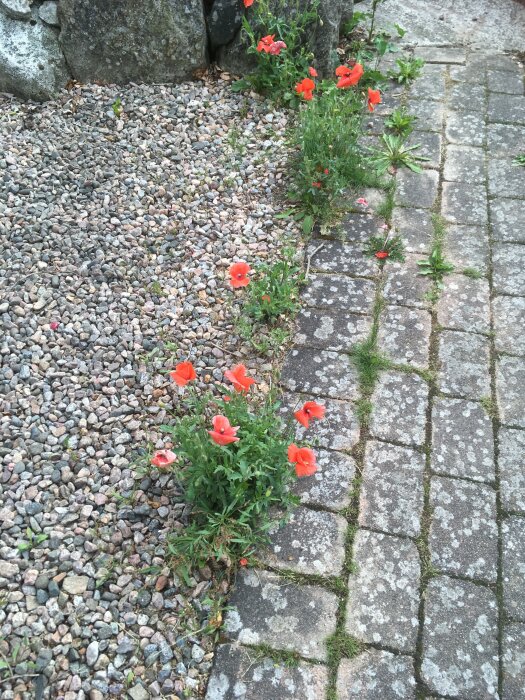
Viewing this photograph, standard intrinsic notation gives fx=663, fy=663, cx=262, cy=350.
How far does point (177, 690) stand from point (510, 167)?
10.5 feet

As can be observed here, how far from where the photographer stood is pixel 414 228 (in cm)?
341

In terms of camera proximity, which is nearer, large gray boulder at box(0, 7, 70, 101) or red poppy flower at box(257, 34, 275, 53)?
red poppy flower at box(257, 34, 275, 53)

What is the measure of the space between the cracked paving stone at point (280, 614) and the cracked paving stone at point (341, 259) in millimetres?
1570

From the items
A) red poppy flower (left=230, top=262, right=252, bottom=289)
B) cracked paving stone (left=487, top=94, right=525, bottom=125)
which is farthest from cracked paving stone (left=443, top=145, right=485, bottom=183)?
red poppy flower (left=230, top=262, right=252, bottom=289)

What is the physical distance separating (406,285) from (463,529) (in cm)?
127

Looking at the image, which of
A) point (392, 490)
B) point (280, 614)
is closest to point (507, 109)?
point (392, 490)

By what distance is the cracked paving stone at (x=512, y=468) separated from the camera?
7.64 ft

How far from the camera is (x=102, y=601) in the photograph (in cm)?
206

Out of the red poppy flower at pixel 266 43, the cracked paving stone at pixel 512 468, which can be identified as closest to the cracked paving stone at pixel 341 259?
the cracked paving stone at pixel 512 468

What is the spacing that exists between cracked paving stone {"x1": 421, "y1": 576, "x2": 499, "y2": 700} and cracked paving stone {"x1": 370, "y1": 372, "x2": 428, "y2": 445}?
57 centimetres

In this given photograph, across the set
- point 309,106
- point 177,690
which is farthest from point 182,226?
point 177,690

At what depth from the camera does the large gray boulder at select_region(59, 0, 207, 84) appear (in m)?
3.90

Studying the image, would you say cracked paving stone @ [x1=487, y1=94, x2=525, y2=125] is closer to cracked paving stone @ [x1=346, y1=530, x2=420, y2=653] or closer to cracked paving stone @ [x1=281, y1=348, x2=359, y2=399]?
cracked paving stone @ [x1=281, y1=348, x2=359, y2=399]

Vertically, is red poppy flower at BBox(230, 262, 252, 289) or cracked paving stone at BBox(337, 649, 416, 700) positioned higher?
red poppy flower at BBox(230, 262, 252, 289)
